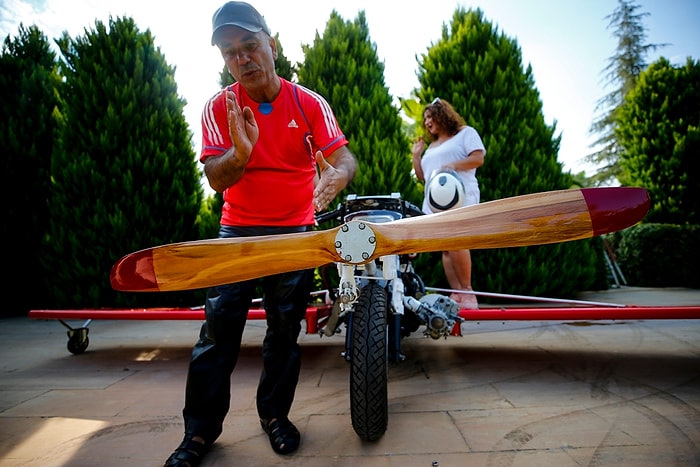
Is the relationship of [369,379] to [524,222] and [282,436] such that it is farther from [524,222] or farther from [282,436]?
[524,222]

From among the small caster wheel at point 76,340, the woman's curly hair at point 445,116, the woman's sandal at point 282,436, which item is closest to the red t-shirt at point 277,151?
the woman's sandal at point 282,436

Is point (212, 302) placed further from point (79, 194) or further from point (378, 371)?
point (79, 194)

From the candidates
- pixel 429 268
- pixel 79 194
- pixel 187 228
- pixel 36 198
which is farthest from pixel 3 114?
pixel 429 268

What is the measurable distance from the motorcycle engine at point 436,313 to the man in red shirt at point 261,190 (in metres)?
0.61

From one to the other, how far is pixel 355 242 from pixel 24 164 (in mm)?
6160

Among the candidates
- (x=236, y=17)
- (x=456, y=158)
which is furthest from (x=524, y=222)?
(x=456, y=158)

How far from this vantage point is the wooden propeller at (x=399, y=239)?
101 cm

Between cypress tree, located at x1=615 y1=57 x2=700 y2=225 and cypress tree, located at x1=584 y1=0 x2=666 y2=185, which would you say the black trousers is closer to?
cypress tree, located at x1=615 y1=57 x2=700 y2=225

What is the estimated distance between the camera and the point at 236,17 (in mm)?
1488

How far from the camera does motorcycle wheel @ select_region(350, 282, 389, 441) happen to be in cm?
143

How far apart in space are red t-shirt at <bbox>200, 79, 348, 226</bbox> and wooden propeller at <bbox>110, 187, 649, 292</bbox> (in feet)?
1.46

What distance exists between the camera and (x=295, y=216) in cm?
166

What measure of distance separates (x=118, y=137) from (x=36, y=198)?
1.61 m

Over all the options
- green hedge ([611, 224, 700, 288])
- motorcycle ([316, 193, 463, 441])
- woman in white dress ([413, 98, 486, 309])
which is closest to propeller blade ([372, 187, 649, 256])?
motorcycle ([316, 193, 463, 441])
